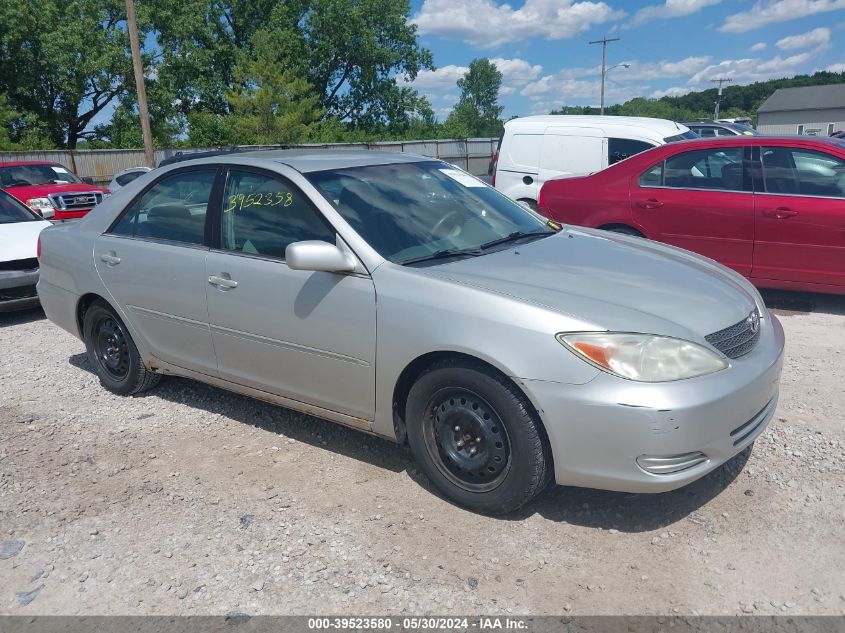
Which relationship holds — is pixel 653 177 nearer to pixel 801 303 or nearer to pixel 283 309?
pixel 801 303

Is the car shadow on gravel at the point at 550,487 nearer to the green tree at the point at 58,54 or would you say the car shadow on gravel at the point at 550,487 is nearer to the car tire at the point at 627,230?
the car tire at the point at 627,230

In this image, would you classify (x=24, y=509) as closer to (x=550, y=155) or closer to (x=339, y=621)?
(x=339, y=621)

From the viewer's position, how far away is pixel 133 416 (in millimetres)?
4738

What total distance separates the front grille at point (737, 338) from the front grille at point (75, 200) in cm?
1303

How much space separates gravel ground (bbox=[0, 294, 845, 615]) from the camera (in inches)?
109

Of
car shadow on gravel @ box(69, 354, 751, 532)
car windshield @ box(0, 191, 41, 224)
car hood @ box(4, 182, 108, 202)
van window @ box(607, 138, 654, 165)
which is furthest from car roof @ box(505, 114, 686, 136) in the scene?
car hood @ box(4, 182, 108, 202)

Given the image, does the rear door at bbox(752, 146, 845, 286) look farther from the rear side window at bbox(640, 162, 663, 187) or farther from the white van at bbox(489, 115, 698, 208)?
the white van at bbox(489, 115, 698, 208)

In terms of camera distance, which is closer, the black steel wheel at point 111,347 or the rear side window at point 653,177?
the black steel wheel at point 111,347

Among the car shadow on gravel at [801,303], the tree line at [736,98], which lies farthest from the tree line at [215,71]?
the tree line at [736,98]

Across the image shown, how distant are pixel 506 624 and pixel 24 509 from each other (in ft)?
8.25

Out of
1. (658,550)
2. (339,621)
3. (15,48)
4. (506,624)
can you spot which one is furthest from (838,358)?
(15,48)

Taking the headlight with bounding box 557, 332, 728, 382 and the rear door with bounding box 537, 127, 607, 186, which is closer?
the headlight with bounding box 557, 332, 728, 382

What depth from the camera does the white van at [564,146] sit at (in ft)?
31.5

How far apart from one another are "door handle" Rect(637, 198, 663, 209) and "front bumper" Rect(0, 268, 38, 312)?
244 inches
